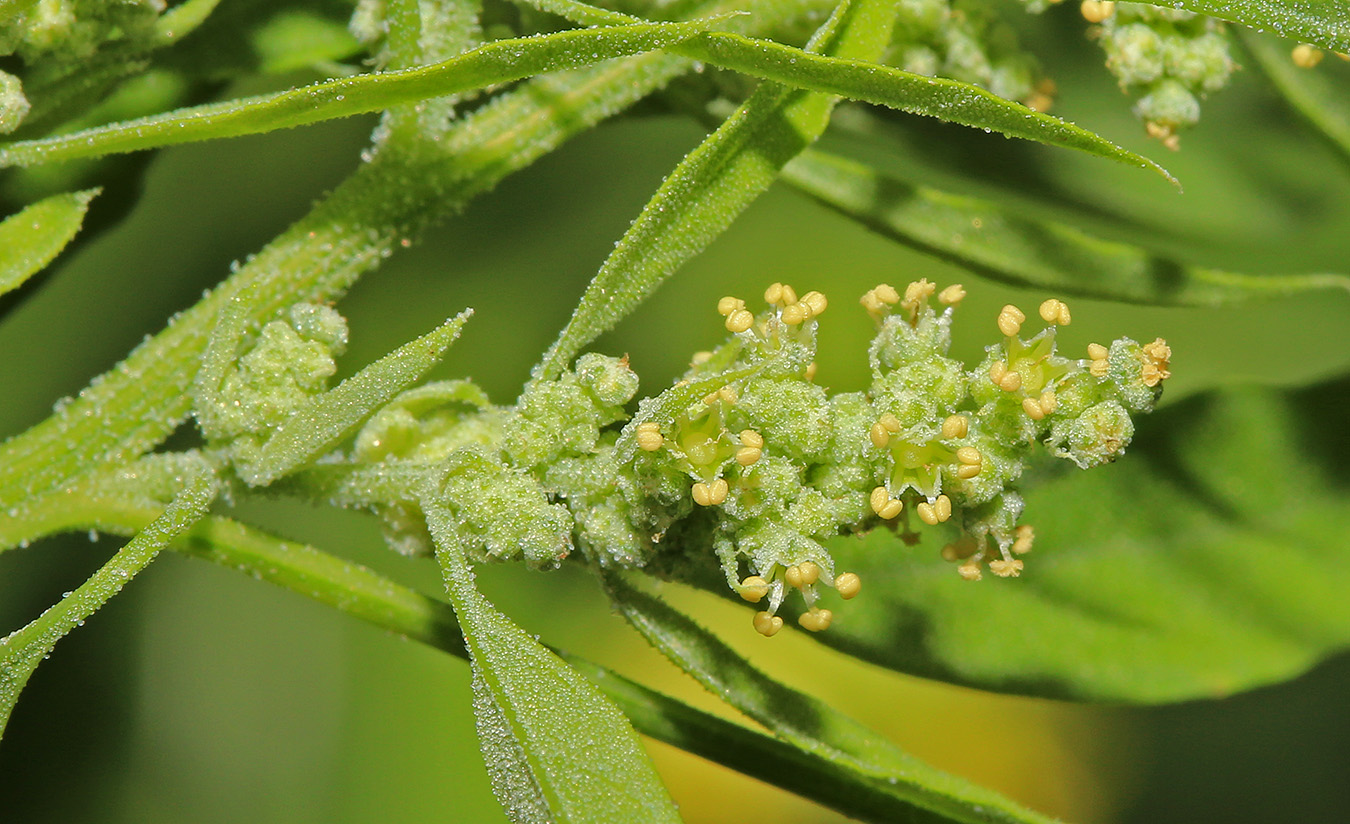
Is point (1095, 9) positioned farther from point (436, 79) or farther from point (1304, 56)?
point (436, 79)

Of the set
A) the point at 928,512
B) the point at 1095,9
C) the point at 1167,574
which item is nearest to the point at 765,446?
the point at 928,512

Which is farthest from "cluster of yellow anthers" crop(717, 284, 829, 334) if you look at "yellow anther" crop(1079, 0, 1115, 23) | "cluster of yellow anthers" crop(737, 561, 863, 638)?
"yellow anther" crop(1079, 0, 1115, 23)

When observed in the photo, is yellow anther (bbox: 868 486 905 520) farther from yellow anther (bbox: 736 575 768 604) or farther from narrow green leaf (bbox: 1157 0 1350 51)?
narrow green leaf (bbox: 1157 0 1350 51)

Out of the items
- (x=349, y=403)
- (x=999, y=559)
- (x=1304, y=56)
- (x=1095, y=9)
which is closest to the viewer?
(x=349, y=403)

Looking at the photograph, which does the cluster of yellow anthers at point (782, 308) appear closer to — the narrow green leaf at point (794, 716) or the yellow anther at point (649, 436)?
the yellow anther at point (649, 436)

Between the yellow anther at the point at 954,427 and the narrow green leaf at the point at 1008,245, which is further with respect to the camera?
the narrow green leaf at the point at 1008,245

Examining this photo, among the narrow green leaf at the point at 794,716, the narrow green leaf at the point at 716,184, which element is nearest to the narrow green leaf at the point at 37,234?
the narrow green leaf at the point at 716,184

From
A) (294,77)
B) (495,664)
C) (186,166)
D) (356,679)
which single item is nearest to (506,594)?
(356,679)

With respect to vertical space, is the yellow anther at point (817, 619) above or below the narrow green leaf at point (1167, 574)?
above
